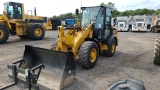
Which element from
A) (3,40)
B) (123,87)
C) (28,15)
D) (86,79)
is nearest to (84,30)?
(86,79)

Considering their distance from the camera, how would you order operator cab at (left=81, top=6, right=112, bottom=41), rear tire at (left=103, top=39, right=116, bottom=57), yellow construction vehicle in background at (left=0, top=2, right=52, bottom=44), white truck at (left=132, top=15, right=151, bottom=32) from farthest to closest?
white truck at (left=132, top=15, right=151, bottom=32), yellow construction vehicle in background at (left=0, top=2, right=52, bottom=44), rear tire at (left=103, top=39, right=116, bottom=57), operator cab at (left=81, top=6, right=112, bottom=41)

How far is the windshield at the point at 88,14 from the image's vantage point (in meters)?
6.16

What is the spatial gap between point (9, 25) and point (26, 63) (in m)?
7.72

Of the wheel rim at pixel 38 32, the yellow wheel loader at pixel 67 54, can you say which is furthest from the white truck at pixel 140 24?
the yellow wheel loader at pixel 67 54

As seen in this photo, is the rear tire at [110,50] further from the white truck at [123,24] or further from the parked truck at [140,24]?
the white truck at [123,24]

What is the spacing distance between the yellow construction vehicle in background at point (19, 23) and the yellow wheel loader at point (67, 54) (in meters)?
6.55

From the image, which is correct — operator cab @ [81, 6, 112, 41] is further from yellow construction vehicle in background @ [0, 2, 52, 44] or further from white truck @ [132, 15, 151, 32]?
white truck @ [132, 15, 151, 32]

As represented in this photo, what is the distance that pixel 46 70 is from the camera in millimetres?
4324

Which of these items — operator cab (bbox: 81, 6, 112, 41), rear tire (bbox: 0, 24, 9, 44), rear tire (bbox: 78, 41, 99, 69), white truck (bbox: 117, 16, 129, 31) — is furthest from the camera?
white truck (bbox: 117, 16, 129, 31)

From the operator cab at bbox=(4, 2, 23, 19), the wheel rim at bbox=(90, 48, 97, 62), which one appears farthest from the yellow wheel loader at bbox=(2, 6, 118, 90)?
the operator cab at bbox=(4, 2, 23, 19)

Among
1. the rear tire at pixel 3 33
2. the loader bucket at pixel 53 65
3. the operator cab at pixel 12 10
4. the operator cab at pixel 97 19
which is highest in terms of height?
the operator cab at pixel 12 10

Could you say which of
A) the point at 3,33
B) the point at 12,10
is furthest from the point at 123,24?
the point at 3,33

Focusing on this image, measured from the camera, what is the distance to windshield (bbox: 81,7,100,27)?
6.16 metres

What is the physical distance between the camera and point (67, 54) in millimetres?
3826
